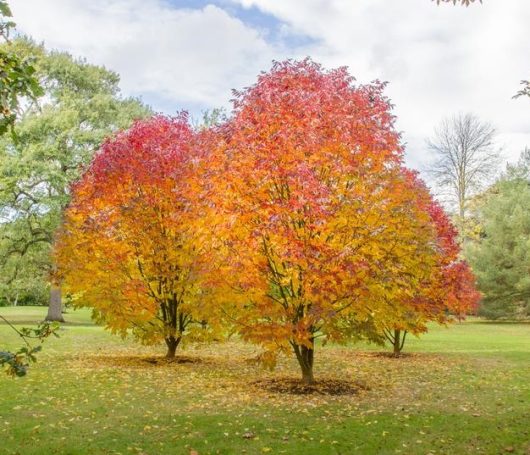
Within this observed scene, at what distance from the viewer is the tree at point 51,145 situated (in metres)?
28.8

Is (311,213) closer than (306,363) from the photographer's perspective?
Yes

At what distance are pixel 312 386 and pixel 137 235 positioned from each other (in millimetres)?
5881

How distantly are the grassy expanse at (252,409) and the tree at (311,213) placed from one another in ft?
5.16

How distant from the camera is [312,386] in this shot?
11.8 metres

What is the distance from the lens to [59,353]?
17922 mm

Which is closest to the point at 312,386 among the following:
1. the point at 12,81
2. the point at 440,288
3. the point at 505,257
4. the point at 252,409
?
the point at 252,409

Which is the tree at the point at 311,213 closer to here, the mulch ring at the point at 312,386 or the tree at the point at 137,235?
the mulch ring at the point at 312,386

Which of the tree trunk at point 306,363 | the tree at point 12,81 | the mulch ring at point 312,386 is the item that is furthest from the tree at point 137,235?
the tree at point 12,81

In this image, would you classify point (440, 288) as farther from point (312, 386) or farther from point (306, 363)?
point (312, 386)

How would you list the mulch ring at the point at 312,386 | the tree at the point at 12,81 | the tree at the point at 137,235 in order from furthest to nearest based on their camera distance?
the tree at the point at 137,235 < the mulch ring at the point at 312,386 < the tree at the point at 12,81

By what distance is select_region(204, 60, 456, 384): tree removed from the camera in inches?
406

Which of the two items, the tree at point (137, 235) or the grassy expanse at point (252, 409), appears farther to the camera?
the tree at point (137, 235)

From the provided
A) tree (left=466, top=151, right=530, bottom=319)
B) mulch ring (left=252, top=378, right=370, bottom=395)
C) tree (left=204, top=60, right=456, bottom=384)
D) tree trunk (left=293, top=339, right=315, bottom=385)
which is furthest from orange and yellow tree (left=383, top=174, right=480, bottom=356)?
tree (left=466, top=151, right=530, bottom=319)

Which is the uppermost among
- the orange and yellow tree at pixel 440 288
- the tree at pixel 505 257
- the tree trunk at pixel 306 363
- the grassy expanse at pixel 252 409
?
the tree at pixel 505 257
